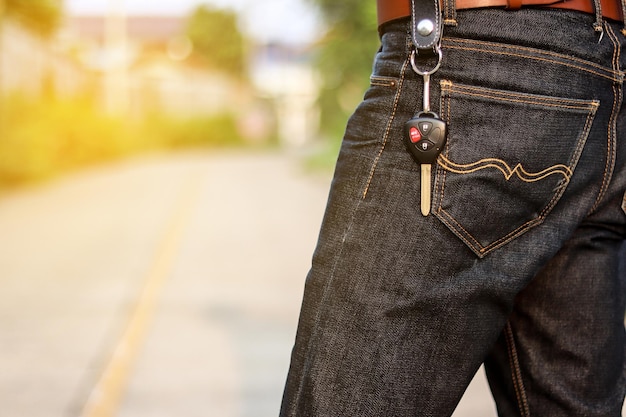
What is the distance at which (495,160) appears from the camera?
135 cm

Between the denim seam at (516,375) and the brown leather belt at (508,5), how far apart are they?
1.93ft

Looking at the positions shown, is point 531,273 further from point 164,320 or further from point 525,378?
point 164,320

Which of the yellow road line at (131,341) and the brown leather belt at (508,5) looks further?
the yellow road line at (131,341)

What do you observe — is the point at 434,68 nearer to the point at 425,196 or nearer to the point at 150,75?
the point at 425,196

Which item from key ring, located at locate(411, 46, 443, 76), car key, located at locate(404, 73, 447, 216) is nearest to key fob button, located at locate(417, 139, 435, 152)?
car key, located at locate(404, 73, 447, 216)

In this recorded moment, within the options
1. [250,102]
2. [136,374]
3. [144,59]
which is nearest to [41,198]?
[136,374]

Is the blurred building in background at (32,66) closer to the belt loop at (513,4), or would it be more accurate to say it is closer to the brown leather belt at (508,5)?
the brown leather belt at (508,5)

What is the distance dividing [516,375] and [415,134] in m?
0.56

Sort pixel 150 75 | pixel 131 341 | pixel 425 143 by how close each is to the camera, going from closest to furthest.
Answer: pixel 425 143 < pixel 131 341 < pixel 150 75

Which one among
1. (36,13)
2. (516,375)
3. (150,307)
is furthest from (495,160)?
(36,13)

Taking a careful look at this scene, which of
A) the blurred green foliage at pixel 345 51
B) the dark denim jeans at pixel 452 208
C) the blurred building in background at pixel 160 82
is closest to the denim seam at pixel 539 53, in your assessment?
the dark denim jeans at pixel 452 208

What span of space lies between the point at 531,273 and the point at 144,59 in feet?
119

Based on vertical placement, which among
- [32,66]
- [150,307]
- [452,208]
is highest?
[452,208]

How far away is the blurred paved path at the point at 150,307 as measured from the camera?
135 inches
